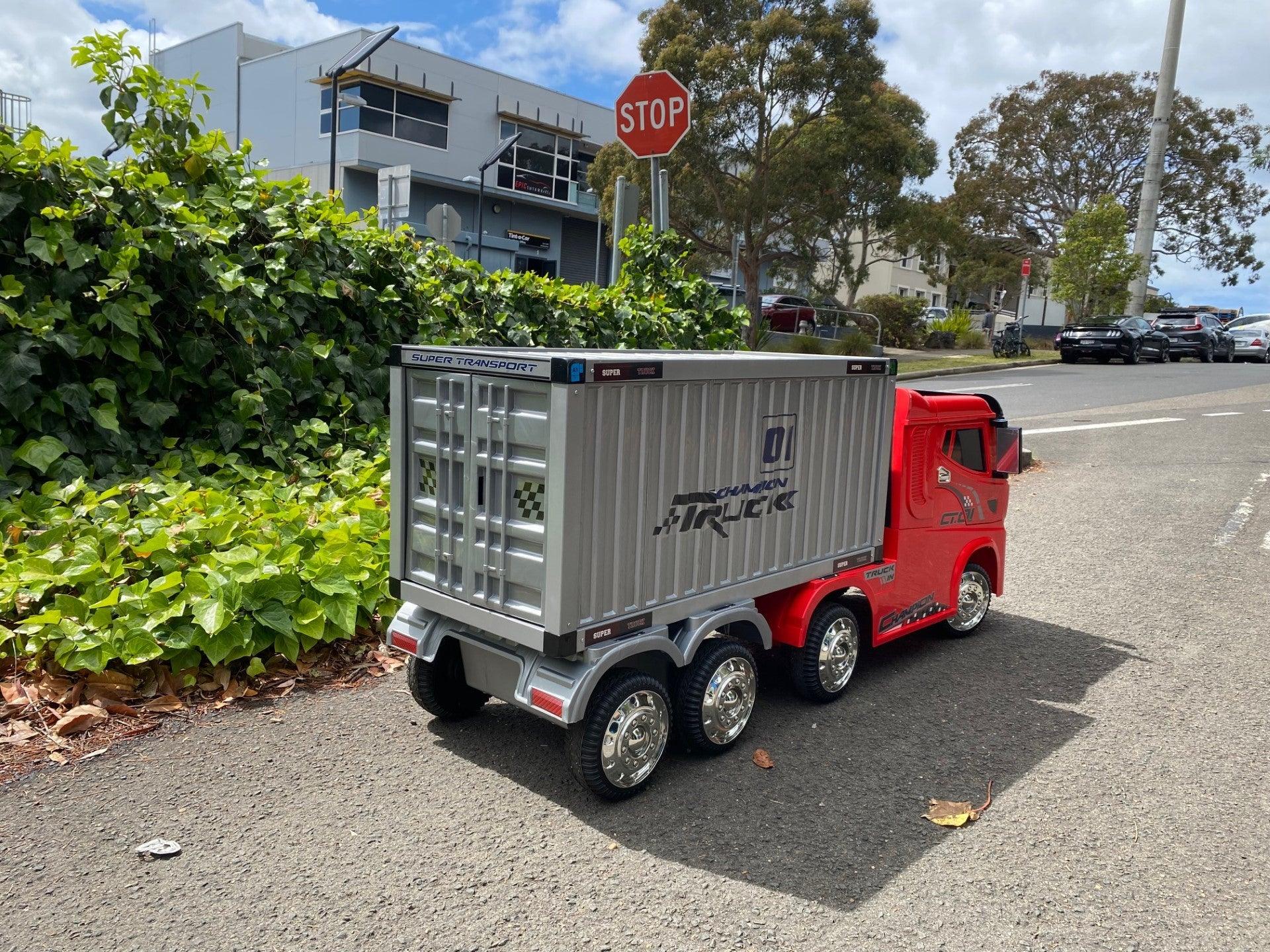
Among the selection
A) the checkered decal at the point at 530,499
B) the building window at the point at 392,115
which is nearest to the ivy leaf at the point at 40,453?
the checkered decal at the point at 530,499

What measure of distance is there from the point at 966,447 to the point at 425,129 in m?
36.8

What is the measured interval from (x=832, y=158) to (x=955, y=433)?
21.4 metres

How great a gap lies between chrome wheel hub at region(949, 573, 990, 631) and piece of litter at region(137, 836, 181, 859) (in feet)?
14.6

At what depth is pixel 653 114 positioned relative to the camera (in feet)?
26.7

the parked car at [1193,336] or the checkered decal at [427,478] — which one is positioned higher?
the parked car at [1193,336]

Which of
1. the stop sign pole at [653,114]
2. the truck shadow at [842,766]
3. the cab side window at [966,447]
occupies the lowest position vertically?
the truck shadow at [842,766]

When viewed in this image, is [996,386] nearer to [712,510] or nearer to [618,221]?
[618,221]

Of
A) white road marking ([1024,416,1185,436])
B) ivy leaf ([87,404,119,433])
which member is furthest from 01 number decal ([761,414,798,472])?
white road marking ([1024,416,1185,436])

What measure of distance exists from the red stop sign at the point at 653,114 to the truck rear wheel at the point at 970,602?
12.9ft

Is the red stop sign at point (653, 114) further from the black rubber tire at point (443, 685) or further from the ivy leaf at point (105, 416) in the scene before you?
the black rubber tire at point (443, 685)

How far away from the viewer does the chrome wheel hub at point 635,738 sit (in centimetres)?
409

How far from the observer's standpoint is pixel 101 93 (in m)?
7.52

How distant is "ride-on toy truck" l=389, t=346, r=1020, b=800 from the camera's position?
3.91 meters

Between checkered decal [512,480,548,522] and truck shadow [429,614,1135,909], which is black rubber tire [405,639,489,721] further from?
checkered decal [512,480,548,522]
